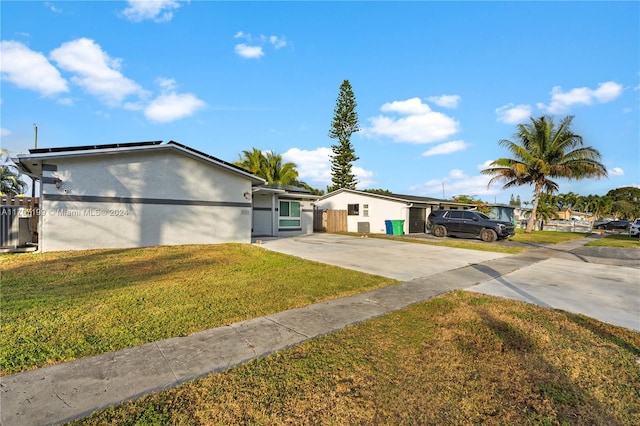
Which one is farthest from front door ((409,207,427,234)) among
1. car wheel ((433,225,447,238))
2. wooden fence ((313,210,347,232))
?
wooden fence ((313,210,347,232))

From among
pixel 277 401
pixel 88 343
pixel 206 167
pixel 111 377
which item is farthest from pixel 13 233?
pixel 277 401

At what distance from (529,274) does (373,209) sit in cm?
1527

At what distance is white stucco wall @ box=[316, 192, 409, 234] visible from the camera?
22.5 m

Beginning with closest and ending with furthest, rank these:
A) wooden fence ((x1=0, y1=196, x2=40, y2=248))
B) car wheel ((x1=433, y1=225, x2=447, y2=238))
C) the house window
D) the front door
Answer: wooden fence ((x1=0, y1=196, x2=40, y2=248)), the house window, car wheel ((x1=433, y1=225, x2=447, y2=238)), the front door

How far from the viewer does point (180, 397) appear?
106 inches

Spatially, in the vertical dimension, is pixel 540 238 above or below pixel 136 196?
below

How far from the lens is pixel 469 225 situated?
19031 mm

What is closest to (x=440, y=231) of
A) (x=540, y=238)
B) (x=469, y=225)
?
(x=469, y=225)

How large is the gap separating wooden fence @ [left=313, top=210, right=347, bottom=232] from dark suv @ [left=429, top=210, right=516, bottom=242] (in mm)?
7011

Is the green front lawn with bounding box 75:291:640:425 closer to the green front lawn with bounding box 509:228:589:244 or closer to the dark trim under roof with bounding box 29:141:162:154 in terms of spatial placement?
the dark trim under roof with bounding box 29:141:162:154

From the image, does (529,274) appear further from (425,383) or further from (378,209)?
(378,209)

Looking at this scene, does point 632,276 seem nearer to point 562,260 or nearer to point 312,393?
point 562,260

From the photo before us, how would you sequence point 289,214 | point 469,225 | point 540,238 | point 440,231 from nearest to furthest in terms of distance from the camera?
point 469,225 < point 289,214 < point 440,231 < point 540,238

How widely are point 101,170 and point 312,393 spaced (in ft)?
39.1
